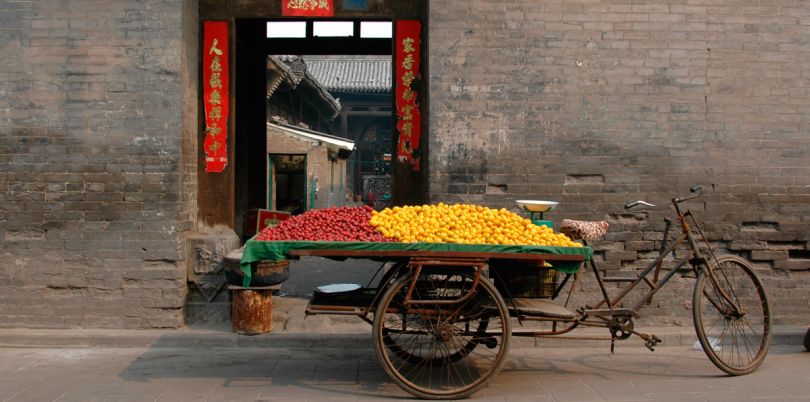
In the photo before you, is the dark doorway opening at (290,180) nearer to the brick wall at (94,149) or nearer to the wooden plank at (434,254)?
the brick wall at (94,149)

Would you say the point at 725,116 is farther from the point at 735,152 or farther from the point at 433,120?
the point at 433,120

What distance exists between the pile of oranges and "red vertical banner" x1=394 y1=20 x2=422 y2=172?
6.86 ft

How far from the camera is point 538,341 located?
6.22 metres

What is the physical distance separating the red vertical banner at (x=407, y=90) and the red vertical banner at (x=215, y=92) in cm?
180

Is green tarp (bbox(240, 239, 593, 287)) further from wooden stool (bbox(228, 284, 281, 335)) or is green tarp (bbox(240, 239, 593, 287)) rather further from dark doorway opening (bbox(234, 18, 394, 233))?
dark doorway opening (bbox(234, 18, 394, 233))

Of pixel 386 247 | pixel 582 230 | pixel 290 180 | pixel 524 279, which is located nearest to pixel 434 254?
pixel 386 247

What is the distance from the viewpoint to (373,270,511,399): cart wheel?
14.8 feet

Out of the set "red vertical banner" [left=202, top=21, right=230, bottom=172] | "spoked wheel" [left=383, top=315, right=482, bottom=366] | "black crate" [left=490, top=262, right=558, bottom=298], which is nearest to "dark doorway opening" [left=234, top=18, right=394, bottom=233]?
"red vertical banner" [left=202, top=21, right=230, bottom=172]

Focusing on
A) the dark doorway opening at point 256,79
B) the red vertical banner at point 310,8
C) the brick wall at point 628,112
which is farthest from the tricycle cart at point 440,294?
the dark doorway opening at point 256,79

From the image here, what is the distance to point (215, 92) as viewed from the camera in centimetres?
692

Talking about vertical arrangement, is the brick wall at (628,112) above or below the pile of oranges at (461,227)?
above

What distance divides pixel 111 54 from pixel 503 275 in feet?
14.1

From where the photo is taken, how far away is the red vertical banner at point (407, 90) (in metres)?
6.93

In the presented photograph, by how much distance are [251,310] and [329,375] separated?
1.34 m
